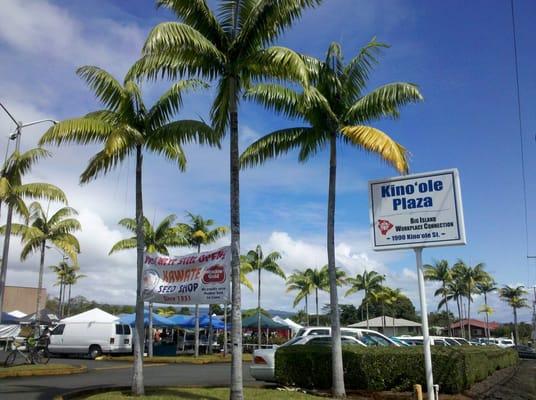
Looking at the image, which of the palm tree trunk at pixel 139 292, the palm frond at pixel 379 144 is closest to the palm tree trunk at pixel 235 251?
the palm tree trunk at pixel 139 292

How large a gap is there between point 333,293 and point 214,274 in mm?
3424

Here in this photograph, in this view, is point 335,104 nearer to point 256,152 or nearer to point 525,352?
point 256,152

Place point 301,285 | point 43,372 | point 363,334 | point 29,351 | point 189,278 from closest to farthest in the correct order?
point 189,278 → point 43,372 → point 363,334 → point 29,351 → point 301,285

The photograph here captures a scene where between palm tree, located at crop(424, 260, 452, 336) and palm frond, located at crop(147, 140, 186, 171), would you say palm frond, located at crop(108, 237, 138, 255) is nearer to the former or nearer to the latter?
palm frond, located at crop(147, 140, 186, 171)

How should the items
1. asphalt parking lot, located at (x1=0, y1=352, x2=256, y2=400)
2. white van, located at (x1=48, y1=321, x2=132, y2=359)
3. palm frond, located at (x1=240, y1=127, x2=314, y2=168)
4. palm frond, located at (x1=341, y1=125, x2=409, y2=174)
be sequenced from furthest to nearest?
white van, located at (x1=48, y1=321, x2=132, y2=359), palm frond, located at (x1=240, y1=127, x2=314, y2=168), asphalt parking lot, located at (x1=0, y1=352, x2=256, y2=400), palm frond, located at (x1=341, y1=125, x2=409, y2=174)

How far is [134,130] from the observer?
1295 centimetres

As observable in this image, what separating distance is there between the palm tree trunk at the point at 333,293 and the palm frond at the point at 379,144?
3.63 ft

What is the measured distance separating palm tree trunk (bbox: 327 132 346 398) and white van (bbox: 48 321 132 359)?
19699mm

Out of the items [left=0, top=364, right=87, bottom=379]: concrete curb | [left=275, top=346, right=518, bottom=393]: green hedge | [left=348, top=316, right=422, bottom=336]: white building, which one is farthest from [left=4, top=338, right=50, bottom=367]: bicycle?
[left=348, top=316, right=422, bottom=336]: white building

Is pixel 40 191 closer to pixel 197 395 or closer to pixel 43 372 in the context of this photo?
pixel 43 372

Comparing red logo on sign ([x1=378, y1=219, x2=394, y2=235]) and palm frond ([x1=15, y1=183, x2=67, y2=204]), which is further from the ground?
palm frond ([x1=15, y1=183, x2=67, y2=204])

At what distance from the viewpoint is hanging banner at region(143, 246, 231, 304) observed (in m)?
13.0

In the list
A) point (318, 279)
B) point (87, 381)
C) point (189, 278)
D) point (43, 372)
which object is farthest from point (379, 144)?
point (318, 279)

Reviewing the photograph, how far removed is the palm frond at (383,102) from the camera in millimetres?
14133
